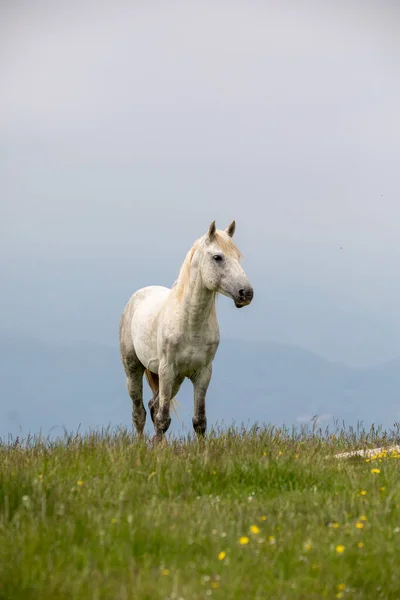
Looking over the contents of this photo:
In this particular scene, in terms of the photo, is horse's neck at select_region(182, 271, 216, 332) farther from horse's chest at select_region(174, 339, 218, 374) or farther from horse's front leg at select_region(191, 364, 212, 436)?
horse's front leg at select_region(191, 364, 212, 436)

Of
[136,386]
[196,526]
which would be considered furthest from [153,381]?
[196,526]

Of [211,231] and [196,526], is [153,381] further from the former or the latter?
[196,526]

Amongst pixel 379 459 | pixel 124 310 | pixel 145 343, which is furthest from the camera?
pixel 124 310

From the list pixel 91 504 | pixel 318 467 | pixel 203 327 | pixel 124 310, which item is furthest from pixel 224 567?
pixel 124 310

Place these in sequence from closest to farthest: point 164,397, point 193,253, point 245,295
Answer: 1. point 245,295
2. point 193,253
3. point 164,397

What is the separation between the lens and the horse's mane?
11.6 metres

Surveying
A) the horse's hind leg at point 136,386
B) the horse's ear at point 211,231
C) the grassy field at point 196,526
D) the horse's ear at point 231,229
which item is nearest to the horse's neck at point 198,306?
the horse's ear at point 211,231

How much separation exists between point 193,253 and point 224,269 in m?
0.81

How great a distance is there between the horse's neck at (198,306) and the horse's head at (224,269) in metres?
0.20

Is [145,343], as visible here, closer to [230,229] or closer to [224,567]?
[230,229]

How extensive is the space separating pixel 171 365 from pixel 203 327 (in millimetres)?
684

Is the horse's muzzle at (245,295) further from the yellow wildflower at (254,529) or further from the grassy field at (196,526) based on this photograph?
the yellow wildflower at (254,529)

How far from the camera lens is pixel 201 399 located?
12188mm

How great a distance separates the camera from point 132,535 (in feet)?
20.3
